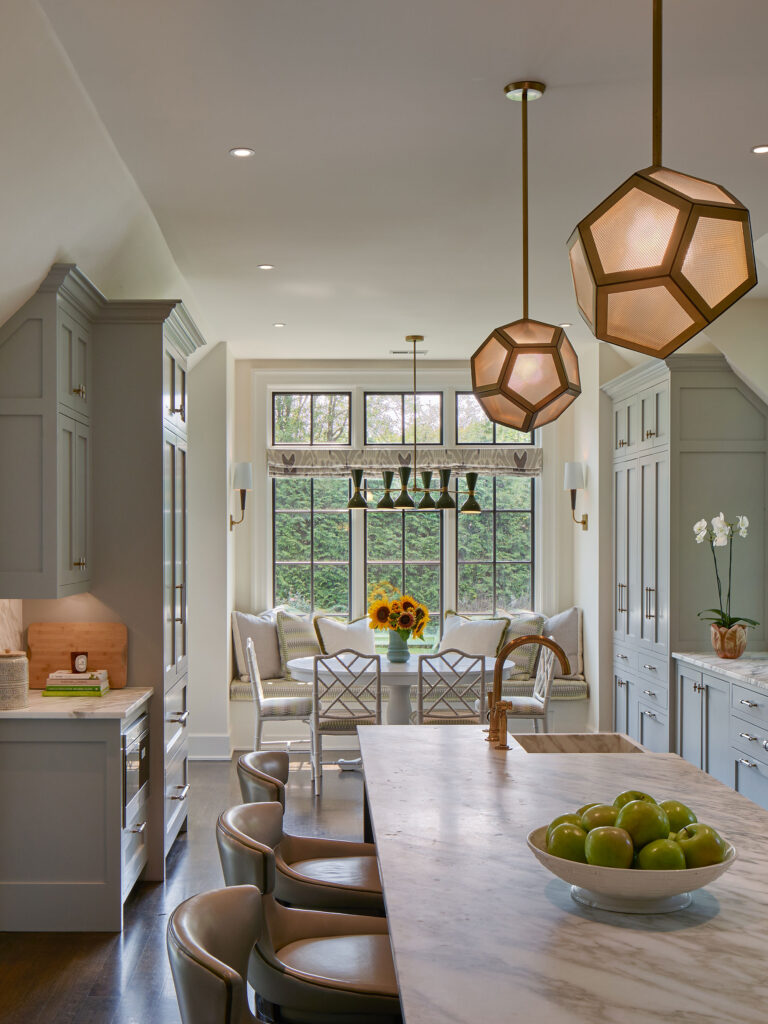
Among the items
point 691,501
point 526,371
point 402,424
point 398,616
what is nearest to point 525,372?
point 526,371

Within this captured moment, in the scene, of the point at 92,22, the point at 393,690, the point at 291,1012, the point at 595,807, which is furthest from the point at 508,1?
the point at 393,690

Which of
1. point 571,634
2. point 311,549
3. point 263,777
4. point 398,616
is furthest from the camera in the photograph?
point 311,549

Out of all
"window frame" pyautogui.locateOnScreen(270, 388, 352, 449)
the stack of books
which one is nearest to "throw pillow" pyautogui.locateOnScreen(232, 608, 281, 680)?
"window frame" pyautogui.locateOnScreen(270, 388, 352, 449)

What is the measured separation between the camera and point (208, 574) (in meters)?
6.89

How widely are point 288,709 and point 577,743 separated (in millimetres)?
3346

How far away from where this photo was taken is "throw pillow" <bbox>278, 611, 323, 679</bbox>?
23.4 ft

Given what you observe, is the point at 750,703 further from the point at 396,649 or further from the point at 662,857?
the point at 662,857

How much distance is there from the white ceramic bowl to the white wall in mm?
5437

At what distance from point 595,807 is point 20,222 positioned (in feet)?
8.78

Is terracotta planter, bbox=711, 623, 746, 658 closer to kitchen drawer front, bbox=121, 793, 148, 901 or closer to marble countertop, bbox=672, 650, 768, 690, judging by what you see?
marble countertop, bbox=672, 650, 768, 690

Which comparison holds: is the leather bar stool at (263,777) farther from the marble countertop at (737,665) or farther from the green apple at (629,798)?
the marble countertop at (737,665)

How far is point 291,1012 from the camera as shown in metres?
1.92

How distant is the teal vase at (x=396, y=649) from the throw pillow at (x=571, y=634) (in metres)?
1.48

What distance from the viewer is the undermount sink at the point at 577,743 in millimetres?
3105
